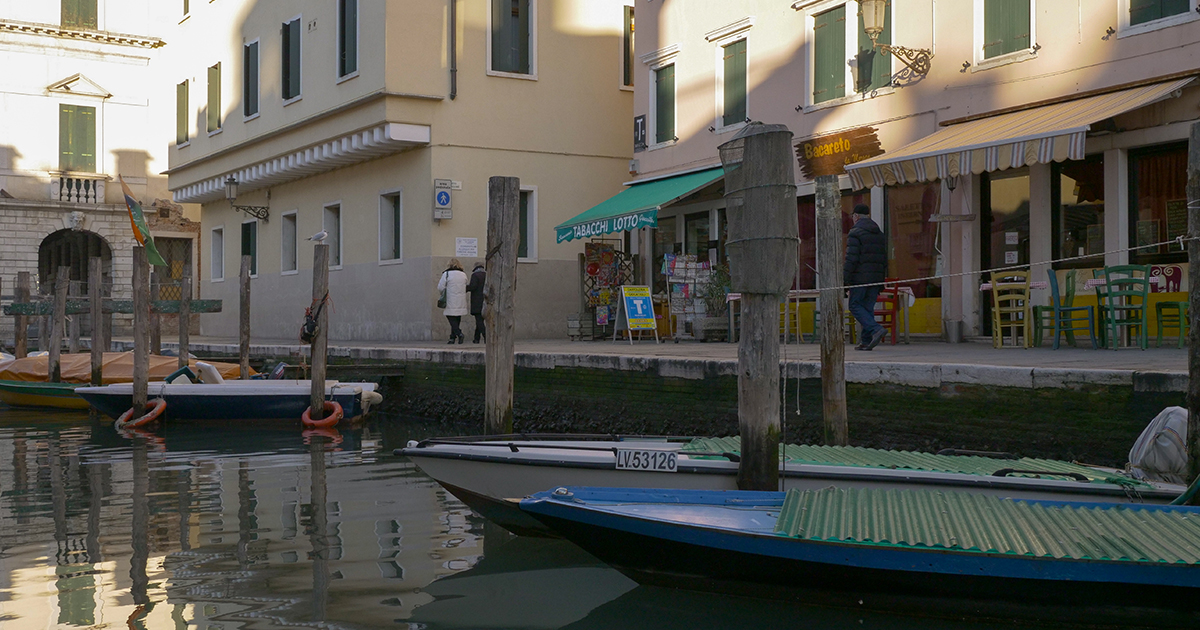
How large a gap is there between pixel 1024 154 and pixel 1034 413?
12.8ft

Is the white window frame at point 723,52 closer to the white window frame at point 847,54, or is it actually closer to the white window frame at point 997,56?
the white window frame at point 847,54

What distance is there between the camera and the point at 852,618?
17.1 feet

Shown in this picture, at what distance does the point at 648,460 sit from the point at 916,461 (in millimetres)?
1591

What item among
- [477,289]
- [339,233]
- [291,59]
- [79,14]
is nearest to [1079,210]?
[477,289]

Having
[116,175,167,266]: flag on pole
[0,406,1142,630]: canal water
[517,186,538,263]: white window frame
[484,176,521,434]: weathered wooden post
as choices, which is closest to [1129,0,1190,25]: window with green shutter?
[484,176,521,434]: weathered wooden post

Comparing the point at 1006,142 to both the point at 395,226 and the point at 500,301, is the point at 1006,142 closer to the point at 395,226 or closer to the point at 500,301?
the point at 500,301

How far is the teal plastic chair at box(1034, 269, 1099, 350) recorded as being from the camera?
426 inches

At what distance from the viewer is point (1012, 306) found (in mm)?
11781

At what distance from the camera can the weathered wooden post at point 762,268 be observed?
5.96m

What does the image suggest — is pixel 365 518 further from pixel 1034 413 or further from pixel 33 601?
pixel 1034 413

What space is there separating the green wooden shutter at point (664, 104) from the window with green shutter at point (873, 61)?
13.1ft

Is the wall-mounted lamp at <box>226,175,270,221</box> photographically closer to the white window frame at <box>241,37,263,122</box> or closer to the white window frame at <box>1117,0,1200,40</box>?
the white window frame at <box>241,37,263,122</box>

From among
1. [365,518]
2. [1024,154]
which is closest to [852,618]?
[365,518]

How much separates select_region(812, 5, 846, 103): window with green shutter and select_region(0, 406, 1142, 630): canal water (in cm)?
766
